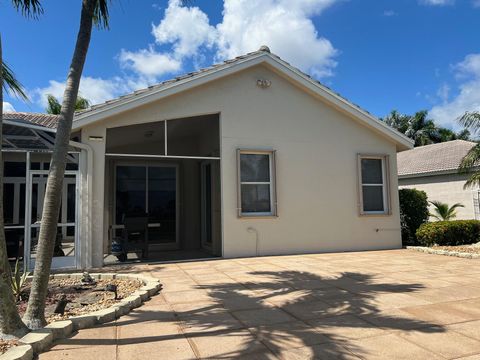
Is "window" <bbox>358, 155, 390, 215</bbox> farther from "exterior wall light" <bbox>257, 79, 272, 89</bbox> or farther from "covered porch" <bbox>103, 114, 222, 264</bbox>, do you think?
"covered porch" <bbox>103, 114, 222, 264</bbox>

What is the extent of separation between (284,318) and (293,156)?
6826 mm

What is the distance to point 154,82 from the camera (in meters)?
10.2

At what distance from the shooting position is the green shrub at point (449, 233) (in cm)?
1177

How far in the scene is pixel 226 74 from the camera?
403 inches

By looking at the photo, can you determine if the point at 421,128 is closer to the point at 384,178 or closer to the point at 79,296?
the point at 384,178

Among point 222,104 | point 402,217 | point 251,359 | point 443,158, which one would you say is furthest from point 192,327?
point 443,158

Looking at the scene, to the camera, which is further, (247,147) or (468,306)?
(247,147)

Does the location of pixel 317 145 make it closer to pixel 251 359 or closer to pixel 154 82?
pixel 154 82

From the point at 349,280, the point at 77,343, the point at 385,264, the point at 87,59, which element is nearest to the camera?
the point at 77,343

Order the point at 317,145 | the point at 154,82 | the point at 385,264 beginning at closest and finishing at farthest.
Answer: the point at 385,264 < the point at 154,82 < the point at 317,145

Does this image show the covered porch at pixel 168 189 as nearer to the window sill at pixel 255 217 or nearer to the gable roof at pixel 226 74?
the window sill at pixel 255 217

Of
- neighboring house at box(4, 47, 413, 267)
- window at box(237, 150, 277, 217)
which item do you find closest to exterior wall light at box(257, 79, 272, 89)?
neighboring house at box(4, 47, 413, 267)

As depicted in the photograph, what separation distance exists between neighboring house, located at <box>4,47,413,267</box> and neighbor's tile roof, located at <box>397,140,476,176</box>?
10133 mm

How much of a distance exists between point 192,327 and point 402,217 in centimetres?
1102
